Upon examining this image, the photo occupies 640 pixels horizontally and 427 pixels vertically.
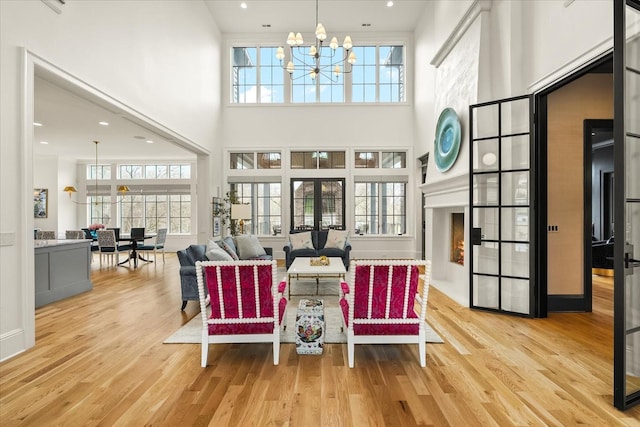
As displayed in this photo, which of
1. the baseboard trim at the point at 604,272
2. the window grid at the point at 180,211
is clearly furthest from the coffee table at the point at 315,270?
the window grid at the point at 180,211

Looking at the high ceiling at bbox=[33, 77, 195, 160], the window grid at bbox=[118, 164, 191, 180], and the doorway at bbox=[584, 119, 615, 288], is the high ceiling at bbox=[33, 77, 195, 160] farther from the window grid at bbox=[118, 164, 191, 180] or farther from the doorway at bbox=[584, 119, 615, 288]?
the doorway at bbox=[584, 119, 615, 288]

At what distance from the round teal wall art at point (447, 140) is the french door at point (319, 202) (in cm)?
359

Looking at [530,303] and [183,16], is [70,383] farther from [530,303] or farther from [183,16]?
[183,16]

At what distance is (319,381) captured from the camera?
2514 millimetres

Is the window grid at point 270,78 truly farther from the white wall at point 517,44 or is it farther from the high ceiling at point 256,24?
the white wall at point 517,44

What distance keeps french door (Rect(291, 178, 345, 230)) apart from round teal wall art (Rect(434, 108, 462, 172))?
3586 millimetres

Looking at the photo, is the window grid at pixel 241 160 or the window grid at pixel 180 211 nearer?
the window grid at pixel 241 160

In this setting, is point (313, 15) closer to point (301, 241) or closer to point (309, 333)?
point (301, 241)

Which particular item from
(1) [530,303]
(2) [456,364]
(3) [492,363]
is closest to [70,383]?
(2) [456,364]

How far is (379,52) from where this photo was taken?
912cm

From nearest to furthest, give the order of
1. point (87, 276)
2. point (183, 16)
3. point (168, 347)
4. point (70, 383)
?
point (70, 383)
point (168, 347)
point (87, 276)
point (183, 16)

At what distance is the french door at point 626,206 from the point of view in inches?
85.0

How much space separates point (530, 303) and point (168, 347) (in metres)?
A: 4.06

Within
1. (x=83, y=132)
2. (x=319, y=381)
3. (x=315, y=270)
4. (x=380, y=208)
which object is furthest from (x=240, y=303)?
(x=83, y=132)
